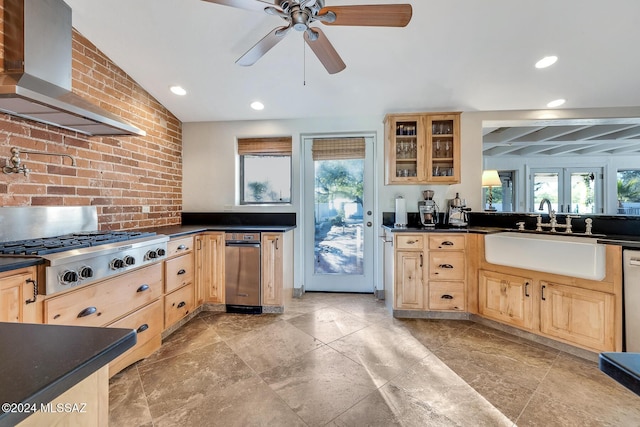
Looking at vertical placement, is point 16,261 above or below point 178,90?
below

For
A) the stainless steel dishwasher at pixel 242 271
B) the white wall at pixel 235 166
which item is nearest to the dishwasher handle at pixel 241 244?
the stainless steel dishwasher at pixel 242 271

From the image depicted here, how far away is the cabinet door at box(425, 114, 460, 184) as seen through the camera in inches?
120

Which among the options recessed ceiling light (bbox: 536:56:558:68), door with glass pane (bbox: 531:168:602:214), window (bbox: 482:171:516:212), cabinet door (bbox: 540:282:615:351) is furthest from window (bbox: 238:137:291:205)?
door with glass pane (bbox: 531:168:602:214)

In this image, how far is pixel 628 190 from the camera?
5.45 metres

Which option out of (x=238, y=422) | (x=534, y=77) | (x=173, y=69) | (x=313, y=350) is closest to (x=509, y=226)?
(x=534, y=77)

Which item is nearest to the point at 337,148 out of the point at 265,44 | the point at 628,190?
the point at 265,44

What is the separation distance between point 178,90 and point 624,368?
3612 mm

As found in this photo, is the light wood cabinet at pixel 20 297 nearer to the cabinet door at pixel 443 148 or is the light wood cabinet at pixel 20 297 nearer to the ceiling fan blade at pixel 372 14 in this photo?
the ceiling fan blade at pixel 372 14

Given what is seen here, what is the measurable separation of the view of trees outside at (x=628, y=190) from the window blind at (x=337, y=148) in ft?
18.7

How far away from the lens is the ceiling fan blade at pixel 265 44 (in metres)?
1.71

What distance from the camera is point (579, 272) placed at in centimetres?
208

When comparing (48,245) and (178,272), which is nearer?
(48,245)

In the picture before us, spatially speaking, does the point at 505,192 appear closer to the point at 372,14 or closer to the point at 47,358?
the point at 372,14

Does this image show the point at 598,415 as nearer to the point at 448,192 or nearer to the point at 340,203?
the point at 448,192
